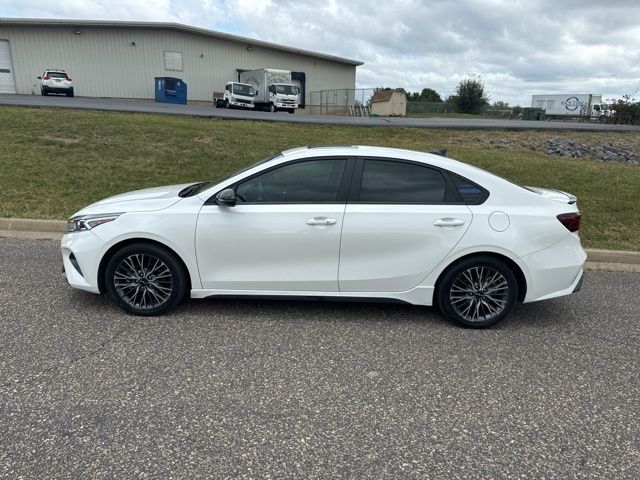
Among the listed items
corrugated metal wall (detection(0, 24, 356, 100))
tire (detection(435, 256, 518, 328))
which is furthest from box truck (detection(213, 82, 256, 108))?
tire (detection(435, 256, 518, 328))

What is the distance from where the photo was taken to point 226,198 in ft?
13.8

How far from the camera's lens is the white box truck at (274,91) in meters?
33.2

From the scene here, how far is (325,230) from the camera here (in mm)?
4258

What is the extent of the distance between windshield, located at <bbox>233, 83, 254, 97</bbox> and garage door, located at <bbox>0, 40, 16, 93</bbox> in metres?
15.7

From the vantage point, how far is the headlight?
432cm

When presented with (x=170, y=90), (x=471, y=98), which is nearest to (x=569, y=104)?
→ (x=471, y=98)

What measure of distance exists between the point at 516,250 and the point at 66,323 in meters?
3.94

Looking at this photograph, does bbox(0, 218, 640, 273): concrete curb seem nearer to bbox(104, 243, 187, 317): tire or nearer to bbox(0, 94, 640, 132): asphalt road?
bbox(104, 243, 187, 317): tire

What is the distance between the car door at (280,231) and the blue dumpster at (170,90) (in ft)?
108

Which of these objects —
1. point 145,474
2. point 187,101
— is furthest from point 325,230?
point 187,101

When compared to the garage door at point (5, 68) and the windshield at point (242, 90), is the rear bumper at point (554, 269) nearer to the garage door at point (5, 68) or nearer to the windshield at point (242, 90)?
the windshield at point (242, 90)

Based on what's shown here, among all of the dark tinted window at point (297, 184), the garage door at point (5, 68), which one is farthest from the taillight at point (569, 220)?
the garage door at point (5, 68)

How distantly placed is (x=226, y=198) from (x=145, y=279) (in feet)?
3.44

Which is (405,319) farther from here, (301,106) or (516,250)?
(301,106)
